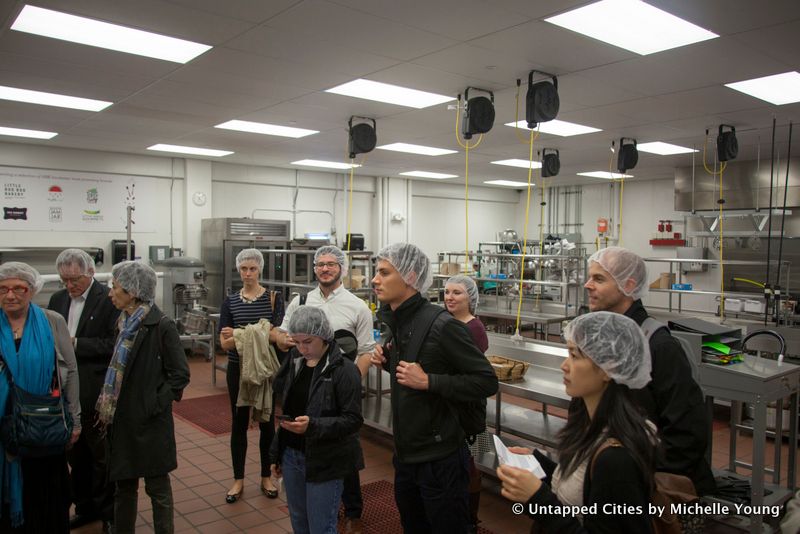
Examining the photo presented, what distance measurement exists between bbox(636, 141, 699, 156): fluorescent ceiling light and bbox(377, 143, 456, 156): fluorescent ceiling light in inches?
90.4

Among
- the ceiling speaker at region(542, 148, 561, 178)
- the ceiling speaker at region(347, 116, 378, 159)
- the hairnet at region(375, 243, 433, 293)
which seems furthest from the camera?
the ceiling speaker at region(542, 148, 561, 178)

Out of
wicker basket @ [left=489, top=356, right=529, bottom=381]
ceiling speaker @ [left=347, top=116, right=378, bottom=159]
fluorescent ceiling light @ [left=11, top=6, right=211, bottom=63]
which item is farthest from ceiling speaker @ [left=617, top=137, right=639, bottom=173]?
fluorescent ceiling light @ [left=11, top=6, right=211, bottom=63]

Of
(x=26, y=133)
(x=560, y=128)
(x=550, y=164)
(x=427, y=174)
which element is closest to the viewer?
(x=560, y=128)

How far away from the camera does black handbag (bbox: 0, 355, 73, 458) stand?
2193mm

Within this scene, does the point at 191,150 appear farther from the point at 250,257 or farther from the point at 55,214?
the point at 250,257

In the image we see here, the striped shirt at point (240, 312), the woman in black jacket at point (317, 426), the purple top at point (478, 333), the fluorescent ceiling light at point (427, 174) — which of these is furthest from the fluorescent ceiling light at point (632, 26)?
the fluorescent ceiling light at point (427, 174)

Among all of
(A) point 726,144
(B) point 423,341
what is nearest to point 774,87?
(A) point 726,144

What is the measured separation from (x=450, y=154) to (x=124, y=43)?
15.5 ft

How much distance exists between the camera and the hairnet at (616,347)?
135 cm

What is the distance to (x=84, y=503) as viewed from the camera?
3.01m

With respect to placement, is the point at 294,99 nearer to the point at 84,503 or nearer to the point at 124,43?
the point at 124,43

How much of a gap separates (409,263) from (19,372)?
1.59 m

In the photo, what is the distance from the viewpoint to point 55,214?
24.2ft

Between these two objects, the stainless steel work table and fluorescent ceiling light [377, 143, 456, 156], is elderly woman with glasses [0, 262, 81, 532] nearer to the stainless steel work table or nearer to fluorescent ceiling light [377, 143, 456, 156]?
the stainless steel work table
